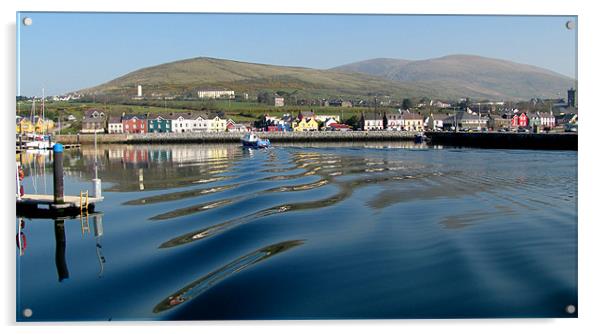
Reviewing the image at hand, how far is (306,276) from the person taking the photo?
25.5ft

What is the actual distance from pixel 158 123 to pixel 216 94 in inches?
662

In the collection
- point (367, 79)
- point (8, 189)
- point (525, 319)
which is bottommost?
point (525, 319)

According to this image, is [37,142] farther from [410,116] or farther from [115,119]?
[410,116]

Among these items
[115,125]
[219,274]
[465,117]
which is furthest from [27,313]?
[465,117]

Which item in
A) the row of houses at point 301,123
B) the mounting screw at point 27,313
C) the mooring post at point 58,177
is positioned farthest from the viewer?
the row of houses at point 301,123

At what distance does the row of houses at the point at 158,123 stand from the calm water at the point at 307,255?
27690 millimetres

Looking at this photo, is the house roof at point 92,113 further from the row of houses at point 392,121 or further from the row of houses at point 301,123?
the row of houses at point 392,121

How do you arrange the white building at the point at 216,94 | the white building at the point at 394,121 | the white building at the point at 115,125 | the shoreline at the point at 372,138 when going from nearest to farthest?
the shoreline at the point at 372,138, the white building at the point at 115,125, the white building at the point at 394,121, the white building at the point at 216,94

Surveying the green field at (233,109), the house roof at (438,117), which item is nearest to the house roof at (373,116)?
the green field at (233,109)

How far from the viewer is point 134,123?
56312mm

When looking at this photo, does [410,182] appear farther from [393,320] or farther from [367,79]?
[367,79]

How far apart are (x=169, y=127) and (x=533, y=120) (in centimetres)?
3409

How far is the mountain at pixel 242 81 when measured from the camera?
2382 inches
